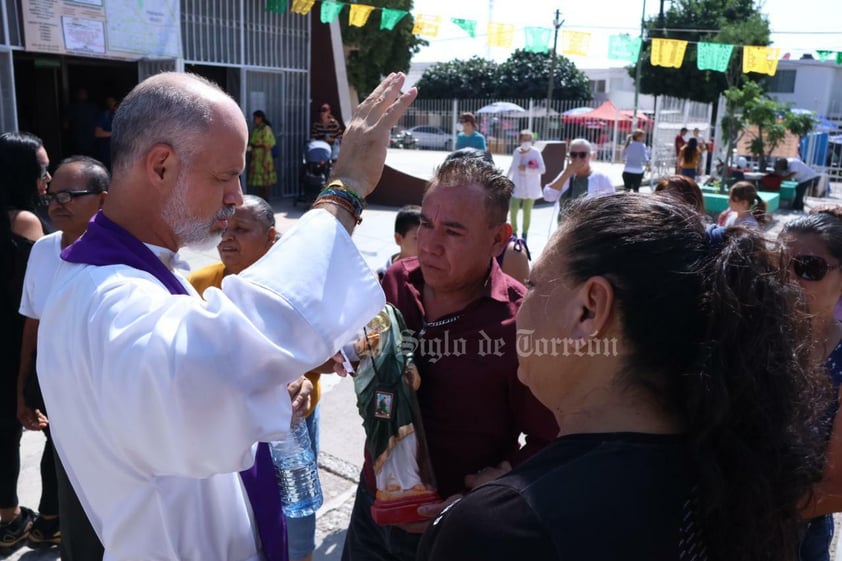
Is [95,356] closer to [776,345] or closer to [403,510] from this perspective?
[403,510]

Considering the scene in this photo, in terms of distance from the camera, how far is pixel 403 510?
1883 mm

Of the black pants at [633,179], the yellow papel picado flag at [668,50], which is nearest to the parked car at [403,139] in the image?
the yellow papel picado flag at [668,50]

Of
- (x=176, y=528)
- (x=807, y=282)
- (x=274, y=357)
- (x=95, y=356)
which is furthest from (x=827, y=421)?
(x=95, y=356)

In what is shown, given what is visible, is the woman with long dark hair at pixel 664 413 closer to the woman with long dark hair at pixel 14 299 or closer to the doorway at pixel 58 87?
the woman with long dark hair at pixel 14 299

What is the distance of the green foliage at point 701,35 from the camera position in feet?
96.8

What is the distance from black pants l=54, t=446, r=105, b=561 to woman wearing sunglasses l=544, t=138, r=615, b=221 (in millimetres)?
6184

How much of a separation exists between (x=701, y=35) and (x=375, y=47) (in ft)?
61.9

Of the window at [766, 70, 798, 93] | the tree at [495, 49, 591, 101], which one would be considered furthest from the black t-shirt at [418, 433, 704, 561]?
the window at [766, 70, 798, 93]

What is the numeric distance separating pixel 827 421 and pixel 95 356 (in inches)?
67.8

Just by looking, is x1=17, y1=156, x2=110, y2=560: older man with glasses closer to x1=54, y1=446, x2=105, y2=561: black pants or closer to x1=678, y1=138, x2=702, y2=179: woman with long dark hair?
x1=54, y1=446, x2=105, y2=561: black pants

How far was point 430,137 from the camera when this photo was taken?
97.3 ft

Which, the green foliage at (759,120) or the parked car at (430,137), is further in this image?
the parked car at (430,137)

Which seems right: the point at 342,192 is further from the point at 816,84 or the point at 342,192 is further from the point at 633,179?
the point at 816,84

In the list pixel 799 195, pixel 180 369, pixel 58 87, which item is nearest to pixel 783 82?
pixel 799 195
